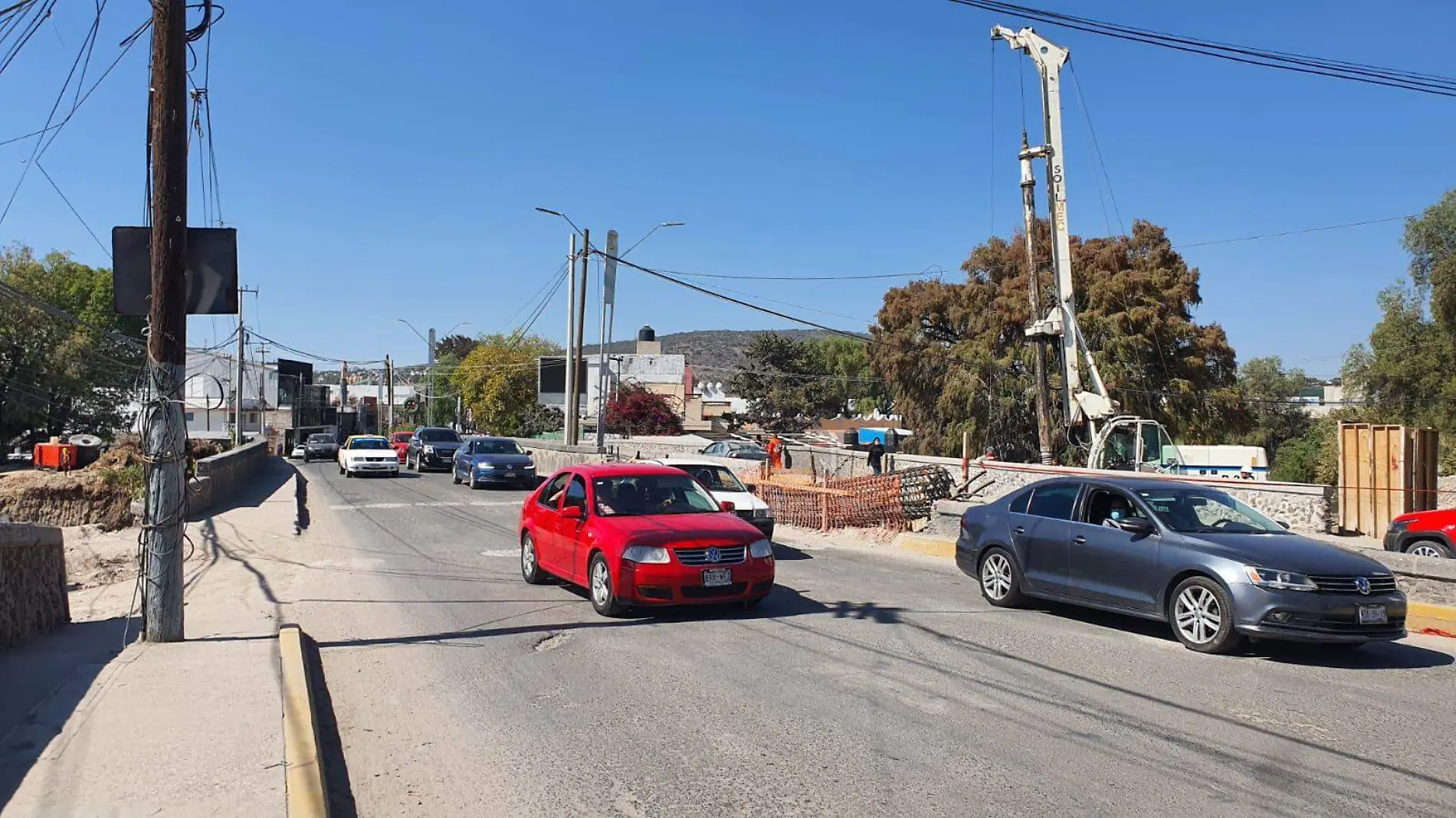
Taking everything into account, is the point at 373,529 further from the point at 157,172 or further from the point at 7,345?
the point at 7,345

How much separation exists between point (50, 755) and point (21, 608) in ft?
13.2

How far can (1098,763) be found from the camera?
583 cm

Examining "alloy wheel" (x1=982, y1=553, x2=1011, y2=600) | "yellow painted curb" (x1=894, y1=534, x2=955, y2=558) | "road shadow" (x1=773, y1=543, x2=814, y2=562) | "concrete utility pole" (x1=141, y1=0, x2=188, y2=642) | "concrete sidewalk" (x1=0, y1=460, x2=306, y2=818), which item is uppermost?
"concrete utility pole" (x1=141, y1=0, x2=188, y2=642)

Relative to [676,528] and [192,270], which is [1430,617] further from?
[192,270]

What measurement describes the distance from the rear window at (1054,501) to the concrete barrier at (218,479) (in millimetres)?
11957

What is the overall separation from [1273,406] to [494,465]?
55.4 metres

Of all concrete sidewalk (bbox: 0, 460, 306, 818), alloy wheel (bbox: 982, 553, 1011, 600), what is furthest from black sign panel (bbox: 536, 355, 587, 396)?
alloy wheel (bbox: 982, 553, 1011, 600)

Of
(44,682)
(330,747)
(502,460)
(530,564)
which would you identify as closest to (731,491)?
(530,564)

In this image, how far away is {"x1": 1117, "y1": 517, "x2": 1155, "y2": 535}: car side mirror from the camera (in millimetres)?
9414

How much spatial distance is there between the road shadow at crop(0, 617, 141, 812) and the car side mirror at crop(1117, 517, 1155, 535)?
813cm

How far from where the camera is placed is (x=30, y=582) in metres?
9.22

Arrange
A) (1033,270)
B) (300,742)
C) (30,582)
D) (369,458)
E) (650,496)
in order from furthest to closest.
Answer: (369,458), (1033,270), (650,496), (30,582), (300,742)

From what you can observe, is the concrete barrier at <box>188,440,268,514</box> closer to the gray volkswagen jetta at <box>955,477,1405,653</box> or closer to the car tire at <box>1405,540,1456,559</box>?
the gray volkswagen jetta at <box>955,477,1405,653</box>

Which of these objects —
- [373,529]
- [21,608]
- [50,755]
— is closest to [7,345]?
[373,529]
